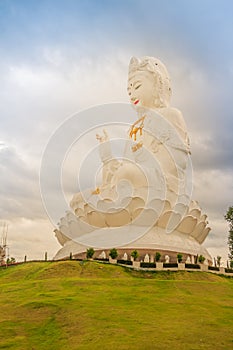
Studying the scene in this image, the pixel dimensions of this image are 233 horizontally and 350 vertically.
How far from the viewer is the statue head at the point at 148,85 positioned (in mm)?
30141

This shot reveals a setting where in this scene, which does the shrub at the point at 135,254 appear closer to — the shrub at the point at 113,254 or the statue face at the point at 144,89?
the shrub at the point at 113,254

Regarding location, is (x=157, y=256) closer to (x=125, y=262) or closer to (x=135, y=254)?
(x=135, y=254)

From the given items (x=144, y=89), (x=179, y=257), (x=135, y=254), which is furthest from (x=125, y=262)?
(x=144, y=89)

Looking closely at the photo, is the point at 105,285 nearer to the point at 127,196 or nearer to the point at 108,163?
the point at 127,196

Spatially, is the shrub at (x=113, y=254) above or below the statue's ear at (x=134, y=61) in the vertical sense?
below

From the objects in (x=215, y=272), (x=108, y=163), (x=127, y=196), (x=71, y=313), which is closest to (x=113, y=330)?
(x=71, y=313)

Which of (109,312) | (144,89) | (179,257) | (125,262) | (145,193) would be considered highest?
(144,89)

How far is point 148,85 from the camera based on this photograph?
30.2 metres

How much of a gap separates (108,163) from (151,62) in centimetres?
813

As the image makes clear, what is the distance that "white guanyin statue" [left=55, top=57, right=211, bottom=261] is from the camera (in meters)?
25.2

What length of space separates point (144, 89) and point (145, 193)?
27.7 feet

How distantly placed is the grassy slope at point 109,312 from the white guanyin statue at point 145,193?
5652mm

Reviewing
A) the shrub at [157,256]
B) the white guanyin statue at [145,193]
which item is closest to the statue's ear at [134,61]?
the white guanyin statue at [145,193]

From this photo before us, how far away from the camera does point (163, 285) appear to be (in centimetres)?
1730
